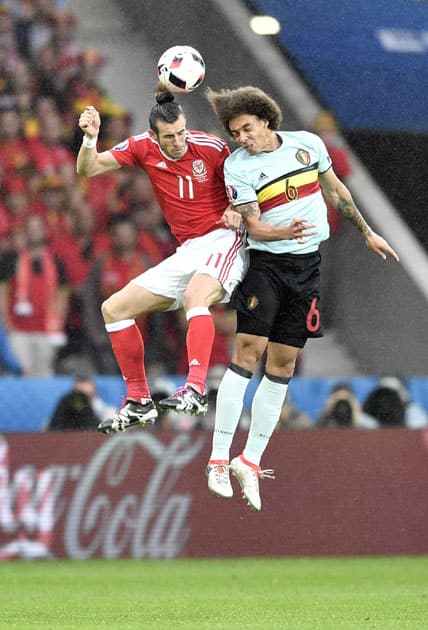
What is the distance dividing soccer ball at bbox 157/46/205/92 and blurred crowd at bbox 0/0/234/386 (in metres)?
5.98

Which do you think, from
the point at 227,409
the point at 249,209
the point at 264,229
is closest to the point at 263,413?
the point at 227,409

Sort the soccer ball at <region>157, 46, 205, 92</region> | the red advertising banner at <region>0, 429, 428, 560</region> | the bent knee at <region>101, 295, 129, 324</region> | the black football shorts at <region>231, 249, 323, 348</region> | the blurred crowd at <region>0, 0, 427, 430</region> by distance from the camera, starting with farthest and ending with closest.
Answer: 1. the blurred crowd at <region>0, 0, 427, 430</region>
2. the red advertising banner at <region>0, 429, 428, 560</region>
3. the black football shorts at <region>231, 249, 323, 348</region>
4. the bent knee at <region>101, 295, 129, 324</region>
5. the soccer ball at <region>157, 46, 205, 92</region>

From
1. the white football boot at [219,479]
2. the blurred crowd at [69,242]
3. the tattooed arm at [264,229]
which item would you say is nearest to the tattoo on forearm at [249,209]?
the tattooed arm at [264,229]

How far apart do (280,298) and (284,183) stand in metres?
0.74

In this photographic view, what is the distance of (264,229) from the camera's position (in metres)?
9.88

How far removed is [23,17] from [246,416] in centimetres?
513

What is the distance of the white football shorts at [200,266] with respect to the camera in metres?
10.0

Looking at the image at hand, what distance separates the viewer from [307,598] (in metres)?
12.1

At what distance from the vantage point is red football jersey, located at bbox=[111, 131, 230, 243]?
10.0 m

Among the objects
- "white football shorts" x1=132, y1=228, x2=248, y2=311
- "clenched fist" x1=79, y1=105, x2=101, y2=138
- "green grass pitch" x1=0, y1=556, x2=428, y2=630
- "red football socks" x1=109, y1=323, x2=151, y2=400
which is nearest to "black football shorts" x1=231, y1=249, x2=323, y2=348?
"white football shorts" x1=132, y1=228, x2=248, y2=311

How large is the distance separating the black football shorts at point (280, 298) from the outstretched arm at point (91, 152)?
1092mm

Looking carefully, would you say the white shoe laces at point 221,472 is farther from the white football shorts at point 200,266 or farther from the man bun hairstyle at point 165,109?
the man bun hairstyle at point 165,109

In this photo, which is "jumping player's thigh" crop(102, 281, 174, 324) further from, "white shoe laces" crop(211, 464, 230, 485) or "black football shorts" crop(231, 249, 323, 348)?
"white shoe laces" crop(211, 464, 230, 485)

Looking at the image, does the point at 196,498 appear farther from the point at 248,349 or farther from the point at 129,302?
the point at 129,302
